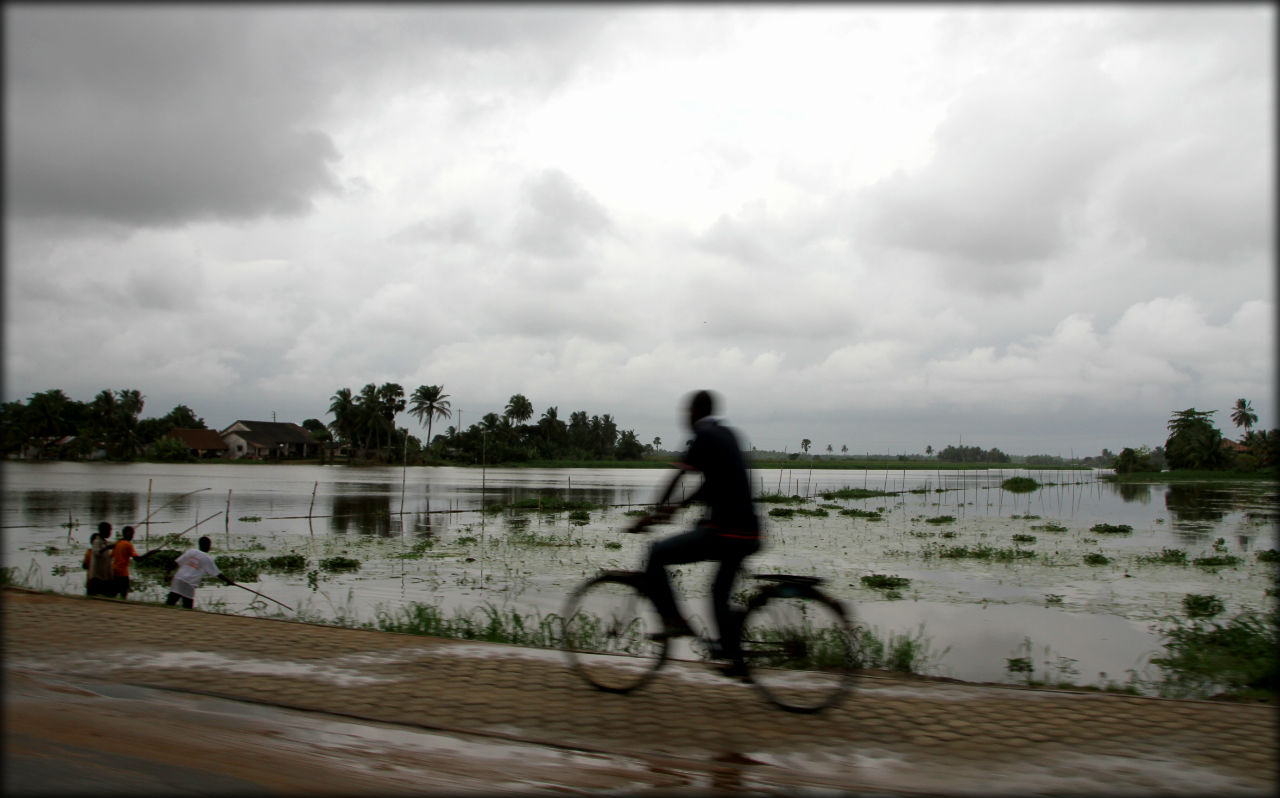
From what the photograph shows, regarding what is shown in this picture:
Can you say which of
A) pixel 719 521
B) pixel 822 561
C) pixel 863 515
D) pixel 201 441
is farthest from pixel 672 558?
pixel 201 441

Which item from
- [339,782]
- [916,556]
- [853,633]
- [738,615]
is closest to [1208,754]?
[853,633]

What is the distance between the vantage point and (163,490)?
49969 mm

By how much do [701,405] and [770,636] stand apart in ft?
4.96

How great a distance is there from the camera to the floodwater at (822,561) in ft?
38.5

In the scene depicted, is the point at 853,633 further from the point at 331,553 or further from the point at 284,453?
the point at 284,453

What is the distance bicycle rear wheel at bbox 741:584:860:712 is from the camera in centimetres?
448

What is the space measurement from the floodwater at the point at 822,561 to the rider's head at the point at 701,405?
338 centimetres

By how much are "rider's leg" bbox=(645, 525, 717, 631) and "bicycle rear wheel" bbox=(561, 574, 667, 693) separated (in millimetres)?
93

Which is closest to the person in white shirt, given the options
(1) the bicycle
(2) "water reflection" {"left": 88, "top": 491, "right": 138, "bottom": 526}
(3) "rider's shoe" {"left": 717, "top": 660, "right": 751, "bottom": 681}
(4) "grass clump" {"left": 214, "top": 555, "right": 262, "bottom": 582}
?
(4) "grass clump" {"left": 214, "top": 555, "right": 262, "bottom": 582}

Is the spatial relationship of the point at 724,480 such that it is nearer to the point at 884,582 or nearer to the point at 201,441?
the point at 884,582

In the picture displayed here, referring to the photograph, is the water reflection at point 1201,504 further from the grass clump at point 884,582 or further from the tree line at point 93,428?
the tree line at point 93,428

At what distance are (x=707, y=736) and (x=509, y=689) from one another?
1489 millimetres

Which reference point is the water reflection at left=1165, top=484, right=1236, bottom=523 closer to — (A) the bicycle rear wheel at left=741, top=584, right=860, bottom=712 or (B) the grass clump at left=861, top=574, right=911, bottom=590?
(B) the grass clump at left=861, top=574, right=911, bottom=590

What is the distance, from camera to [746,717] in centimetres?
446
